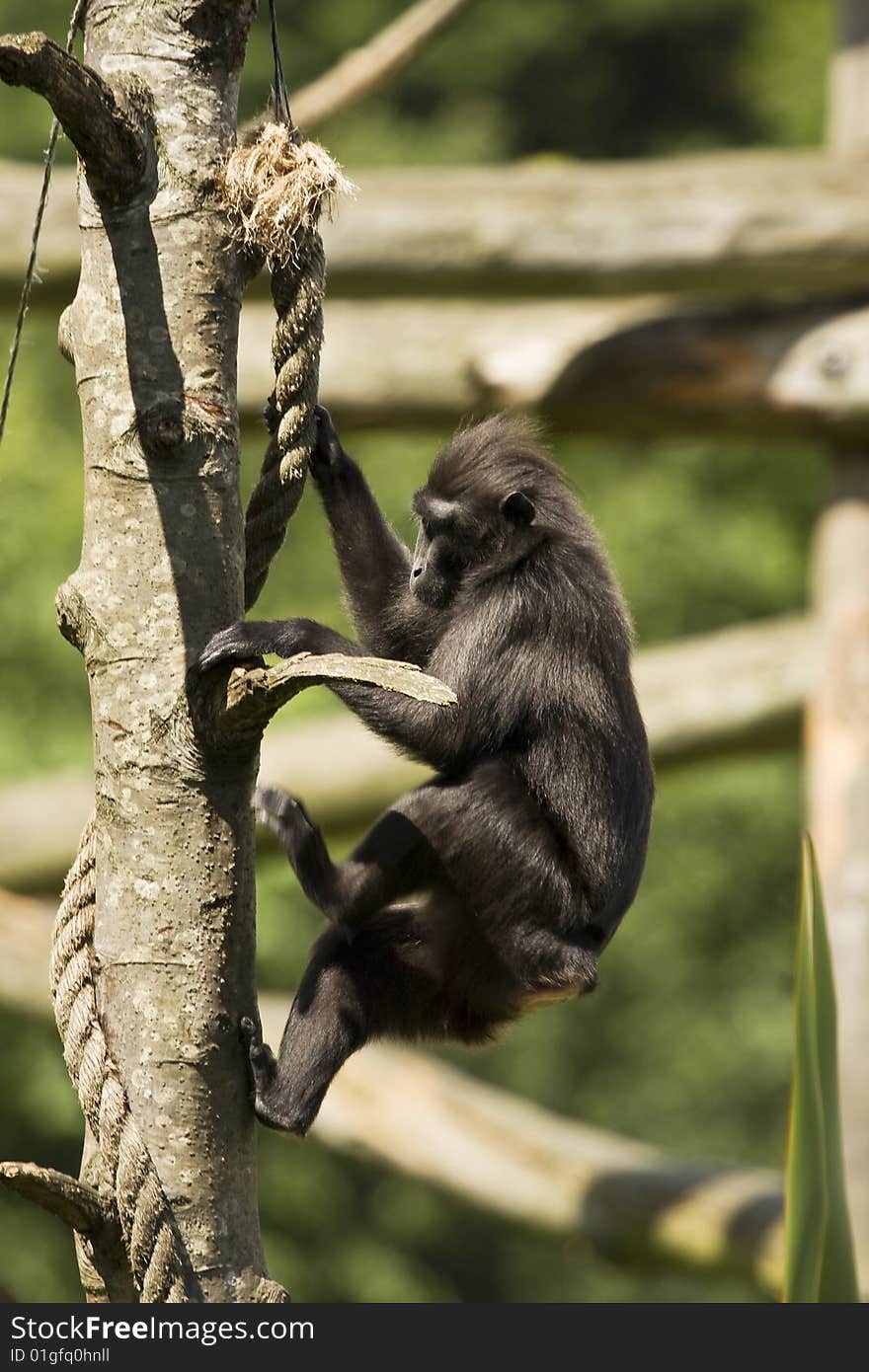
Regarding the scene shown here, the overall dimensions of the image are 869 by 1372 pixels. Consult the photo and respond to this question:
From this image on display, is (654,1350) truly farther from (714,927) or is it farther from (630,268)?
(714,927)

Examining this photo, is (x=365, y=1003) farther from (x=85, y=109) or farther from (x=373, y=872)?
(x=85, y=109)

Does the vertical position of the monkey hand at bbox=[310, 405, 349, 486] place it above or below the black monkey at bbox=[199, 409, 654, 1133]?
above

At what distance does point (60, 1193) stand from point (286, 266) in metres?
1.61

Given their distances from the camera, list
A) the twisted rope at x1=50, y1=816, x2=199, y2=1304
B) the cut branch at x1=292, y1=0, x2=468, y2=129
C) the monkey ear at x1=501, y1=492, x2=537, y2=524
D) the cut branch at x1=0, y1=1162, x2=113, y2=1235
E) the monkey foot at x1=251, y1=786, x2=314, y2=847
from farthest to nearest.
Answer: the cut branch at x1=292, y1=0, x2=468, y2=129, the monkey ear at x1=501, y1=492, x2=537, y2=524, the monkey foot at x1=251, y1=786, x2=314, y2=847, the twisted rope at x1=50, y1=816, x2=199, y2=1304, the cut branch at x1=0, y1=1162, x2=113, y2=1235

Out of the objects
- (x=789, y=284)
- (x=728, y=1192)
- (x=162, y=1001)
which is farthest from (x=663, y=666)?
(x=162, y=1001)

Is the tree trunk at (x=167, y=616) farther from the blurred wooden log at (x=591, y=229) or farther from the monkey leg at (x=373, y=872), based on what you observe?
the blurred wooden log at (x=591, y=229)

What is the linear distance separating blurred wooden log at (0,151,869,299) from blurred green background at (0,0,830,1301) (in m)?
8.28

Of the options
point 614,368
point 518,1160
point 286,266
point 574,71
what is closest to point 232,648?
point 286,266

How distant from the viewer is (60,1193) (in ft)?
8.31

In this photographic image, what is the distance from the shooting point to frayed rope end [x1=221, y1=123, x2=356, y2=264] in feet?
9.02

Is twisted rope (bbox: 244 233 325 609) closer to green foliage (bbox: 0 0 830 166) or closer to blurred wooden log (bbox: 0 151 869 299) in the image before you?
blurred wooden log (bbox: 0 151 869 299)

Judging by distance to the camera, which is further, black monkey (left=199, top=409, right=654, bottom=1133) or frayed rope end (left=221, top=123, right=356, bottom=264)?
black monkey (left=199, top=409, right=654, bottom=1133)

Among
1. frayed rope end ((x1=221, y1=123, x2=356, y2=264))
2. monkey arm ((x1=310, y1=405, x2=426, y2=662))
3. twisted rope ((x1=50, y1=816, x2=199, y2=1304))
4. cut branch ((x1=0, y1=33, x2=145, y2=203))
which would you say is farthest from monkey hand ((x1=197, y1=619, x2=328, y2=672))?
monkey arm ((x1=310, y1=405, x2=426, y2=662))

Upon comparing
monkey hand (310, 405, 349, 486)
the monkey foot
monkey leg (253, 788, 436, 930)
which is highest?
monkey hand (310, 405, 349, 486)
